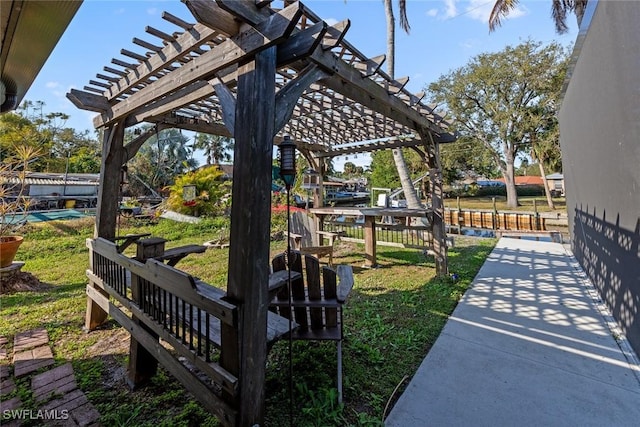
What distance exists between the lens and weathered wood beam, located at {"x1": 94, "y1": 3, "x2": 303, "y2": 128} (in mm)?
1404

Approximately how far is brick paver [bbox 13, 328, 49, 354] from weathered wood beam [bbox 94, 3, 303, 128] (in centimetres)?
250

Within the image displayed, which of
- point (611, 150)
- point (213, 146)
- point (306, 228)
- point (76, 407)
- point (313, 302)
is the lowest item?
point (76, 407)

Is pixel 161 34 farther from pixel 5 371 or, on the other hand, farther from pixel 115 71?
pixel 5 371

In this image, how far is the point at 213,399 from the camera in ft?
4.97

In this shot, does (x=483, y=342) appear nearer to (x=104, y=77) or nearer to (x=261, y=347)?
(x=261, y=347)

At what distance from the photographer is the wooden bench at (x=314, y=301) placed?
200 cm

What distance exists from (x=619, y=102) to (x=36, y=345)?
599 cm

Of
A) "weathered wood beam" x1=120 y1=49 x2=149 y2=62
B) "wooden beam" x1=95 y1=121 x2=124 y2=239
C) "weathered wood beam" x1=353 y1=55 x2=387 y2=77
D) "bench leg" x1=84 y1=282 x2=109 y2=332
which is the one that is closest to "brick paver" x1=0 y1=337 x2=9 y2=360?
"bench leg" x1=84 y1=282 x2=109 y2=332

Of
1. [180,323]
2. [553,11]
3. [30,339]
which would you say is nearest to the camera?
[180,323]

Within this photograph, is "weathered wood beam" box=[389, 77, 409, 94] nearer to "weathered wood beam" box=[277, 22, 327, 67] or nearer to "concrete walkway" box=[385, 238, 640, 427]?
"weathered wood beam" box=[277, 22, 327, 67]

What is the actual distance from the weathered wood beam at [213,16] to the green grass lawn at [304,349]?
7.57 feet

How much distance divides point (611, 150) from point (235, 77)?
3.97 meters

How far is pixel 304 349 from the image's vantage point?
2.46 m

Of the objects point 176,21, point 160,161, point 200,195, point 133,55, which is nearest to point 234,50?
point 176,21
